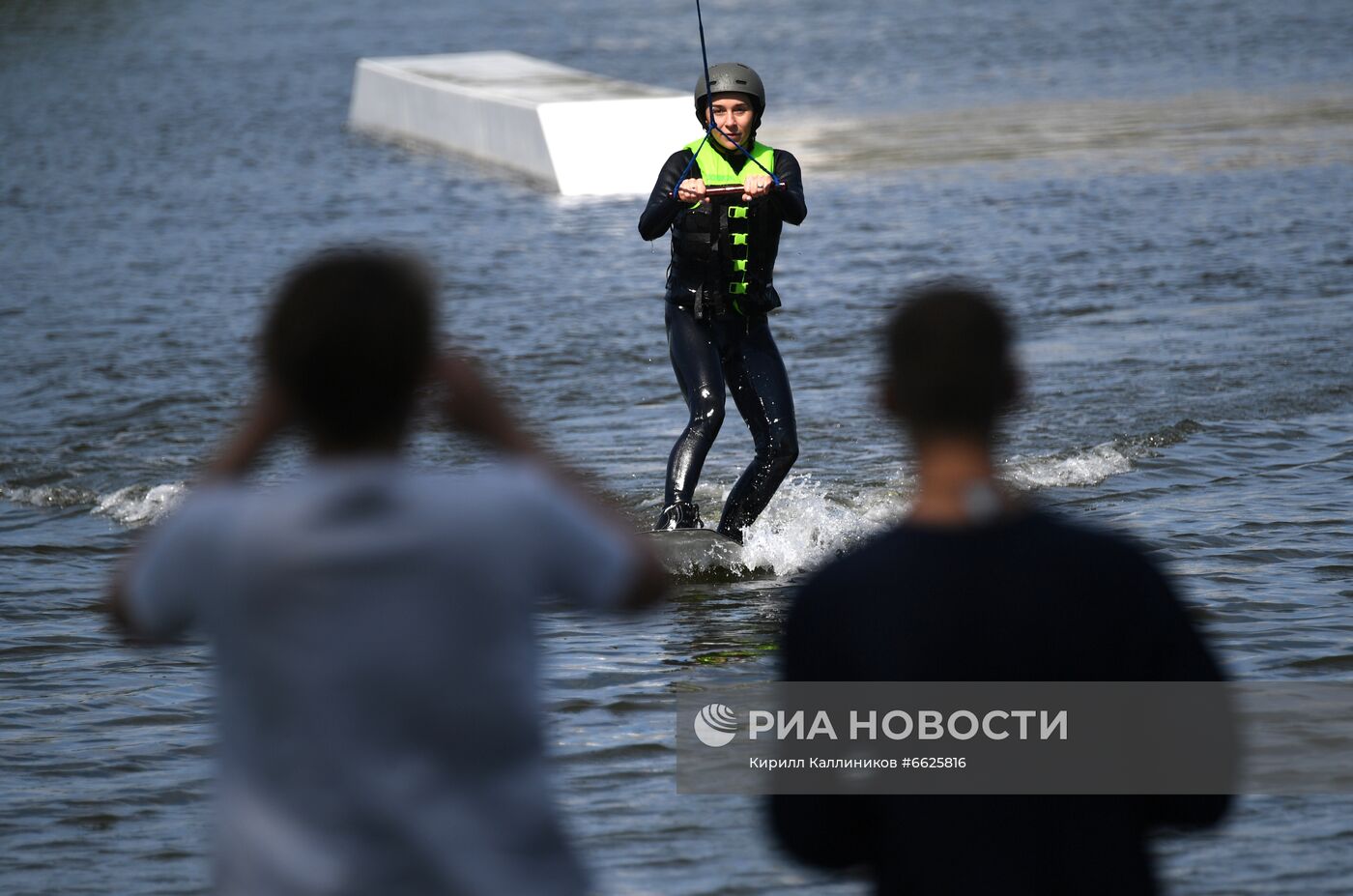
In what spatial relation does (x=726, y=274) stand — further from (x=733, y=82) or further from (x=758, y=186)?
(x=733, y=82)

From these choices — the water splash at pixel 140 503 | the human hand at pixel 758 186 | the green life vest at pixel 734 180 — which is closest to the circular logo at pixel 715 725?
the green life vest at pixel 734 180

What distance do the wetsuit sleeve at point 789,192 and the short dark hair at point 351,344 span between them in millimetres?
5269

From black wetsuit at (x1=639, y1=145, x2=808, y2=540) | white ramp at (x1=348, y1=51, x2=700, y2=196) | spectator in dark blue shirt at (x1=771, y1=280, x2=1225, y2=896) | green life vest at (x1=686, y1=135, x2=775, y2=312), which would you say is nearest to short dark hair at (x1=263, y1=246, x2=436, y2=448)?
spectator in dark blue shirt at (x1=771, y1=280, x2=1225, y2=896)

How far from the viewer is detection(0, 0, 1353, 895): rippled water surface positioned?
581 cm

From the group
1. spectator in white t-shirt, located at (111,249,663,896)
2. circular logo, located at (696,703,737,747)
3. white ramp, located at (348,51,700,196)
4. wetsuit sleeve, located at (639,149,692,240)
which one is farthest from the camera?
white ramp, located at (348,51,700,196)

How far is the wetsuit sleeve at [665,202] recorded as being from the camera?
25.0 feet

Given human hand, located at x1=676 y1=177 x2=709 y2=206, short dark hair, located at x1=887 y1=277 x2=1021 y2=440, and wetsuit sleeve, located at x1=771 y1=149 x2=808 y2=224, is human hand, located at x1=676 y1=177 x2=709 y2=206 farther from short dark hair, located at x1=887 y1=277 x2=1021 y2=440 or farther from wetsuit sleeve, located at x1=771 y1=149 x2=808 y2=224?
short dark hair, located at x1=887 y1=277 x2=1021 y2=440

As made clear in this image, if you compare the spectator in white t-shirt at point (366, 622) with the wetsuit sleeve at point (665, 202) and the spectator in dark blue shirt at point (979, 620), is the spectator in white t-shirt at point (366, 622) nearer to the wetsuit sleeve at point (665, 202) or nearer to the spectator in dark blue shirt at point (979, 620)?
the spectator in dark blue shirt at point (979, 620)

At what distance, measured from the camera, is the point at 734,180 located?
25.3 feet

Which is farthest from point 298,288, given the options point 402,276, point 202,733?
point 202,733

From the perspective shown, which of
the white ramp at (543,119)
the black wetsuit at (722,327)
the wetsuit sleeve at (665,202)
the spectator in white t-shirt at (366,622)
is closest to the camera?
the spectator in white t-shirt at (366,622)

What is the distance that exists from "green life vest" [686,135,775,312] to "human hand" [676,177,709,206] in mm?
180

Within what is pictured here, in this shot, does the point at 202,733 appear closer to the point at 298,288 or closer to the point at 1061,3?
the point at 298,288

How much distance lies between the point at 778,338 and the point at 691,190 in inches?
254
